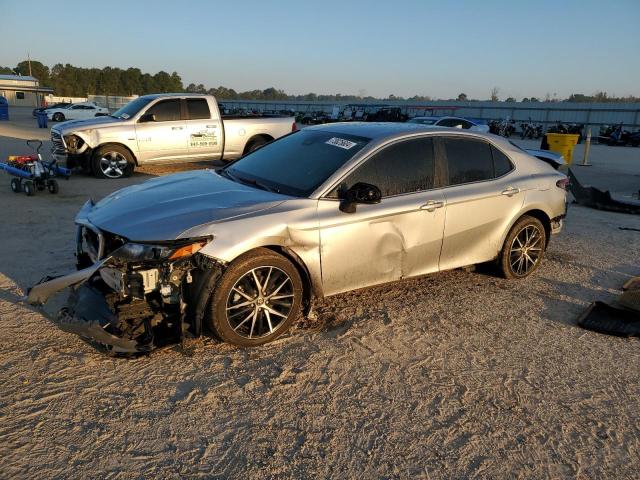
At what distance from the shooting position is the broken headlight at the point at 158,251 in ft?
11.2

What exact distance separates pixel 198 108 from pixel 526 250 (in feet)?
28.9

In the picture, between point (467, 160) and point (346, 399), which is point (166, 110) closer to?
point (467, 160)

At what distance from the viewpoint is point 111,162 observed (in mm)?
11273

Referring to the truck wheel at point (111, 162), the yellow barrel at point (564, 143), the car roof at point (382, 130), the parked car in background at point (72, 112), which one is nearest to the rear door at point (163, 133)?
the truck wheel at point (111, 162)

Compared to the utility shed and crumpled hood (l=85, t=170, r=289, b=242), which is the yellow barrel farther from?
the utility shed

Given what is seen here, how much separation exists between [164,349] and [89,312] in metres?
0.58

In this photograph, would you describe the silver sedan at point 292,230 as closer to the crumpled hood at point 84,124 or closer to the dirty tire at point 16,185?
the dirty tire at point 16,185

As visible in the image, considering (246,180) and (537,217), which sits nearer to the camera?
(246,180)

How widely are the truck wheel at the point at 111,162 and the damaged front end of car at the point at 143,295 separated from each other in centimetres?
830

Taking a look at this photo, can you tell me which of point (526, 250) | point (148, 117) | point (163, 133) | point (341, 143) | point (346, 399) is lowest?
point (346, 399)

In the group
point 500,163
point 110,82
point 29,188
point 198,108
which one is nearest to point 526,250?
point 500,163

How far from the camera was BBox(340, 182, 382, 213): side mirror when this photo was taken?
4020 mm

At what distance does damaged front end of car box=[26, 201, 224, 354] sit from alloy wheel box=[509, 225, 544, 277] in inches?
134

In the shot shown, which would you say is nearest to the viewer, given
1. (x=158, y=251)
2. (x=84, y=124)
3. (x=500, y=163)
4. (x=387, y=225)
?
(x=158, y=251)
